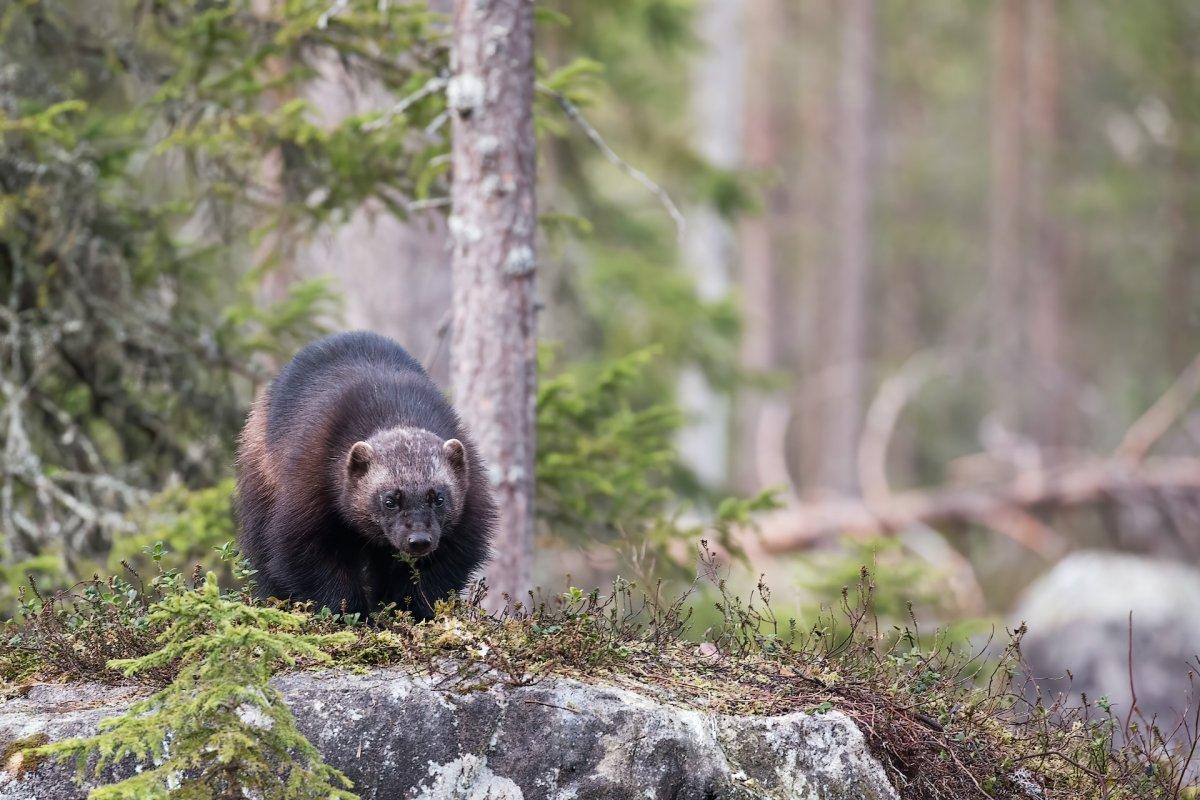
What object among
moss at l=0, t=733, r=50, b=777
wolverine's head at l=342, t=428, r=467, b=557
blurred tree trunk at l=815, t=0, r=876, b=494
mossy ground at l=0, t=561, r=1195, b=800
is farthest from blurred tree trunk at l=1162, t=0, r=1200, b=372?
moss at l=0, t=733, r=50, b=777

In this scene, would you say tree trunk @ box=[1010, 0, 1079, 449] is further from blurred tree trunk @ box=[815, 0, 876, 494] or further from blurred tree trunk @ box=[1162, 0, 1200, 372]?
blurred tree trunk @ box=[815, 0, 876, 494]

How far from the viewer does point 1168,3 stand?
2286cm

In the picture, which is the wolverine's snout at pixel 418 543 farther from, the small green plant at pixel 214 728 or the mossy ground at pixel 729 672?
the small green plant at pixel 214 728

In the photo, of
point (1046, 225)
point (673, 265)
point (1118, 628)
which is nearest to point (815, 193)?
point (1046, 225)

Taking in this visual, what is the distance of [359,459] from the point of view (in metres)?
4.96

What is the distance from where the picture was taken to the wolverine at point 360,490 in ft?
16.3

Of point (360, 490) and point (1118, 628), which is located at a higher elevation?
point (360, 490)

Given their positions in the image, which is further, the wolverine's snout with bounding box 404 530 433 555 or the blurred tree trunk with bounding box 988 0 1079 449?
the blurred tree trunk with bounding box 988 0 1079 449

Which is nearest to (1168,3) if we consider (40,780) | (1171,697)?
(1171,697)

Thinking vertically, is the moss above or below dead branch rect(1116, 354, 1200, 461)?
above

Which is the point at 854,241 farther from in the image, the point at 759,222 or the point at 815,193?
the point at 815,193

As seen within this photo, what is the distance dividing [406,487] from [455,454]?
28cm

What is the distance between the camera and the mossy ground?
4125mm

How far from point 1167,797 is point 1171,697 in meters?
7.91
